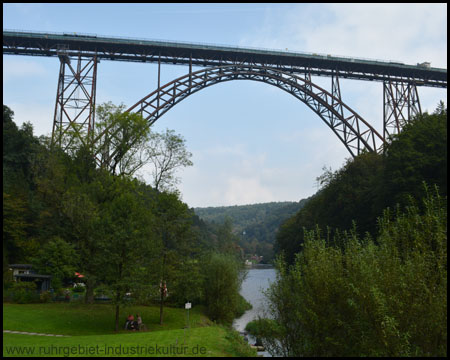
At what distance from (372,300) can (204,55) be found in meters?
30.6

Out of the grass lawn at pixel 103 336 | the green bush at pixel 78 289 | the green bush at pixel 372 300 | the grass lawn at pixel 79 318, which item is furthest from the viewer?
the green bush at pixel 78 289

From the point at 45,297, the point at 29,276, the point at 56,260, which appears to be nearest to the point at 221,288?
the point at 45,297

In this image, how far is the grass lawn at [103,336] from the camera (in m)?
15.2

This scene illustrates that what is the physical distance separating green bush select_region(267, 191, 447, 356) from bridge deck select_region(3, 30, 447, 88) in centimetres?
2670

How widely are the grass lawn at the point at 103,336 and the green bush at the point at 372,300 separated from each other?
387 cm

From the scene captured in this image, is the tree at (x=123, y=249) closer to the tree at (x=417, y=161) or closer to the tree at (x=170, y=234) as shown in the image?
the tree at (x=170, y=234)

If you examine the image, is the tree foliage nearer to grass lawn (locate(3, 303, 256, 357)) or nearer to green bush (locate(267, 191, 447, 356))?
green bush (locate(267, 191, 447, 356))

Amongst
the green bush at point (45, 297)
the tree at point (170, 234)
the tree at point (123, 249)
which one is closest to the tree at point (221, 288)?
the tree at point (170, 234)

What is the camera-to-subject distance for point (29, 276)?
3766cm

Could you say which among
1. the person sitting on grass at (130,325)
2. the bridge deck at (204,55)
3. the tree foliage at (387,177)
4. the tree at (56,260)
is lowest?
the person sitting on grass at (130,325)

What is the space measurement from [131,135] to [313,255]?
23.9 metres

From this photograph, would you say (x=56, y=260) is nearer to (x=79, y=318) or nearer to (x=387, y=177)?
(x=79, y=318)

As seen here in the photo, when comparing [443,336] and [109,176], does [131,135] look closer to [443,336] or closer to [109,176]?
[109,176]

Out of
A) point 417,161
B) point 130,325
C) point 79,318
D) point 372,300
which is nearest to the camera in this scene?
point 372,300
